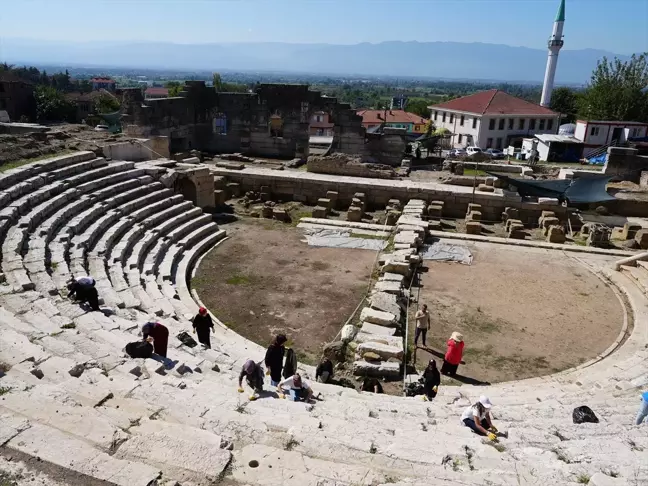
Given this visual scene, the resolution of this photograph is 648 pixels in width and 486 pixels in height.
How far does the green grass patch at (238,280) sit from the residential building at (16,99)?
4959cm

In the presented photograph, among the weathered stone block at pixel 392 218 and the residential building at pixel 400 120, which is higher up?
the residential building at pixel 400 120

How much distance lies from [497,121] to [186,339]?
45.7m

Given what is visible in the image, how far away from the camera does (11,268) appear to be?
9.34 metres

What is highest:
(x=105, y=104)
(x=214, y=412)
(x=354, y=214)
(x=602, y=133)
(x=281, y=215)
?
(x=602, y=133)

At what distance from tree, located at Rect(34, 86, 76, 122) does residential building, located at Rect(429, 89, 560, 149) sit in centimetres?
4452

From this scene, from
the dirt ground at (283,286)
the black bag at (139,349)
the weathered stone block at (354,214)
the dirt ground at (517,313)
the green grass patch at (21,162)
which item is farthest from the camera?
the weathered stone block at (354,214)

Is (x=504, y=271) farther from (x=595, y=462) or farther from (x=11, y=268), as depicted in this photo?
(x=11, y=268)

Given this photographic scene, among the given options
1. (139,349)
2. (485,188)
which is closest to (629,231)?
(485,188)

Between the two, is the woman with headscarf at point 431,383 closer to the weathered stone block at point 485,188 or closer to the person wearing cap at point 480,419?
the person wearing cap at point 480,419

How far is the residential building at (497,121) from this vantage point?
157 feet

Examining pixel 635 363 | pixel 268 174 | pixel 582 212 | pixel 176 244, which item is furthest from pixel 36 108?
pixel 635 363

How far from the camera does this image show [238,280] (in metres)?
12.9

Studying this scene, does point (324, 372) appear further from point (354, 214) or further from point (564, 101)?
point (564, 101)

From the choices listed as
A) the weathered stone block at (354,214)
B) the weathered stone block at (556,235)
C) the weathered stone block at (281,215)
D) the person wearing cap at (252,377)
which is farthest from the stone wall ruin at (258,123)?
the person wearing cap at (252,377)
